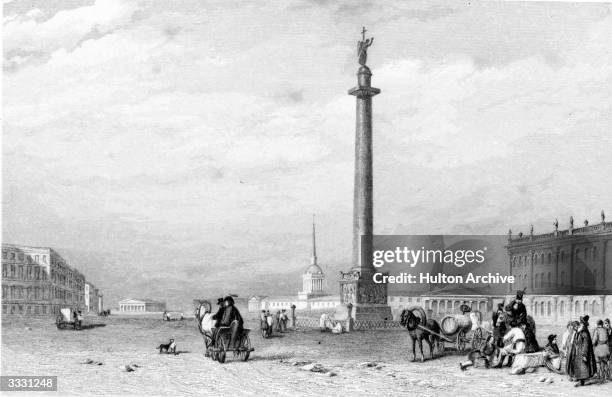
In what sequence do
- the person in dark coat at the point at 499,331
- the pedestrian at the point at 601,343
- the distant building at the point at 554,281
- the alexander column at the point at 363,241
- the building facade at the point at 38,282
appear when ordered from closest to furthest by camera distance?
1. the pedestrian at the point at 601,343
2. the person in dark coat at the point at 499,331
3. the building facade at the point at 38,282
4. the distant building at the point at 554,281
5. the alexander column at the point at 363,241

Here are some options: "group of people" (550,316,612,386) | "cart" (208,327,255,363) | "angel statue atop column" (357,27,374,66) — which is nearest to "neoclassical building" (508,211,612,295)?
"group of people" (550,316,612,386)

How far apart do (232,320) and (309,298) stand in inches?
241

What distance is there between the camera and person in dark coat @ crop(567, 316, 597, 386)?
50.9ft

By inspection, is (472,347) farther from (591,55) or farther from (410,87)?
(591,55)

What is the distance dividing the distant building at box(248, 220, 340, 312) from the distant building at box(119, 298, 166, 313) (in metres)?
2.13

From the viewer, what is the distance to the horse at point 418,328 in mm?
17391

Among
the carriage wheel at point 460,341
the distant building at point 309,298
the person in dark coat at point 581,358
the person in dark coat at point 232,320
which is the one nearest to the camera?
the person in dark coat at point 581,358

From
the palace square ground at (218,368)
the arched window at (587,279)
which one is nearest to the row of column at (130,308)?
the palace square ground at (218,368)

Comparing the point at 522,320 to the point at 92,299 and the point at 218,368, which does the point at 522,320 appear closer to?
the point at 218,368

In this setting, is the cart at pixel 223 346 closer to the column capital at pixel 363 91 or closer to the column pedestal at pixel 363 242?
the column pedestal at pixel 363 242

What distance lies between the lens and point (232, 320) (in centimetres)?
1731

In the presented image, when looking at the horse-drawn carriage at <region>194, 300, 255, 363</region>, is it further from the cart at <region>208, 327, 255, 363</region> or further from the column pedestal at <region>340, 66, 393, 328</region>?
the column pedestal at <region>340, 66, 393, 328</region>

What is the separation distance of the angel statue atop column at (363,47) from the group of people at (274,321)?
20.3ft

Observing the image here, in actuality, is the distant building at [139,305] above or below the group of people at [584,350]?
above
